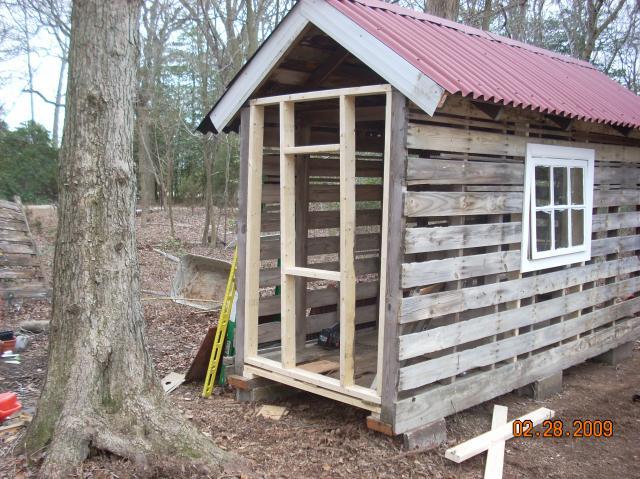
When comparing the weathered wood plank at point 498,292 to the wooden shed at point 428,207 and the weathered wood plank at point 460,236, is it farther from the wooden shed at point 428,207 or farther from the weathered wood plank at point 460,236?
the weathered wood plank at point 460,236

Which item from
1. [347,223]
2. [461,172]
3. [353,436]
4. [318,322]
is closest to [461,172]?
[461,172]

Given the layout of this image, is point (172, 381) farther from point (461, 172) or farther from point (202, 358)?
point (461, 172)

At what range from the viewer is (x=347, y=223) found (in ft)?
14.4

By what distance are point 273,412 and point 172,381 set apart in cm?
119

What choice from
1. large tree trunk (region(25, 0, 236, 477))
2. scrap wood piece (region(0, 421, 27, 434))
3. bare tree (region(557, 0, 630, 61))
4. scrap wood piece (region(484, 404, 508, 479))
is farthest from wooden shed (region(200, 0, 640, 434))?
bare tree (region(557, 0, 630, 61))

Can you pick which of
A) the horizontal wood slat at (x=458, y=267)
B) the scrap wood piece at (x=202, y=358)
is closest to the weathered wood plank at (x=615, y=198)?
the horizontal wood slat at (x=458, y=267)

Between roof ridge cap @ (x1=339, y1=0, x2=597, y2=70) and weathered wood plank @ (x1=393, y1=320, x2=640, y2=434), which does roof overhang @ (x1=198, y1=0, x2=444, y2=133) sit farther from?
weathered wood plank @ (x1=393, y1=320, x2=640, y2=434)

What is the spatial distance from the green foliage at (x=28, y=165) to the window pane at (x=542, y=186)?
17953 millimetres

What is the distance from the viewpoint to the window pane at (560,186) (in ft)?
18.1

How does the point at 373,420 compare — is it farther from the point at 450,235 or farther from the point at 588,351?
the point at 588,351

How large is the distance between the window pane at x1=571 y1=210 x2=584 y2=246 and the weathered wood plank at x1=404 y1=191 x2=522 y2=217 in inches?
44.6

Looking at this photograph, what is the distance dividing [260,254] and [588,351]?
149 inches

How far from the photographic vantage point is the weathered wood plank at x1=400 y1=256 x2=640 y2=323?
4.22 metres

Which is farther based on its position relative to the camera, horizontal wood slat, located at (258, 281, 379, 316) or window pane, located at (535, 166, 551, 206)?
horizontal wood slat, located at (258, 281, 379, 316)
